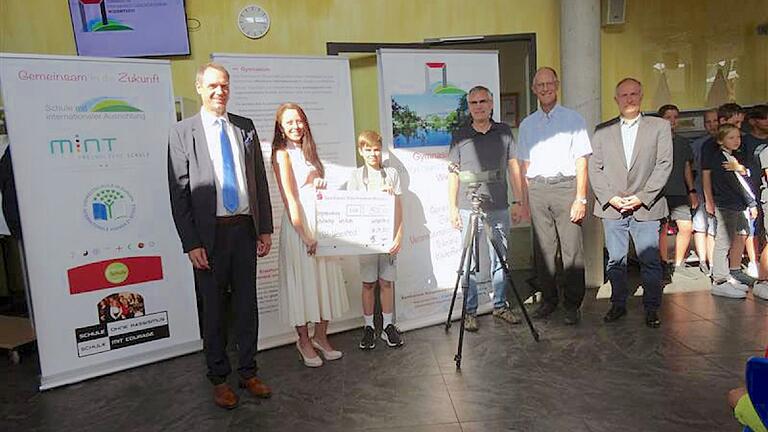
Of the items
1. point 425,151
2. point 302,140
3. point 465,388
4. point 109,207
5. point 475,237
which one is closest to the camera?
point 465,388

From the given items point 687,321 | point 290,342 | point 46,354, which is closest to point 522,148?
point 687,321

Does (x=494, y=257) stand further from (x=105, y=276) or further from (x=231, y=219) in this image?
(x=105, y=276)

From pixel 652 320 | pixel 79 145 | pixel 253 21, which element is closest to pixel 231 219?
pixel 79 145

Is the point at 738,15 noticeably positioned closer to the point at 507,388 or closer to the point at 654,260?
the point at 654,260

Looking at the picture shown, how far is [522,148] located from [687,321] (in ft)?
5.94

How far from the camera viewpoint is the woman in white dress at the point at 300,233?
336 centimetres

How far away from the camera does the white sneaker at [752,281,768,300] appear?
4531 millimetres

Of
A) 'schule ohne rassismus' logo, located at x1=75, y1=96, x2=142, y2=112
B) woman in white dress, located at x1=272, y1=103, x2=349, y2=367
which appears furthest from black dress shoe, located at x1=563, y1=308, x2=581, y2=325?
'schule ohne rassismus' logo, located at x1=75, y1=96, x2=142, y2=112

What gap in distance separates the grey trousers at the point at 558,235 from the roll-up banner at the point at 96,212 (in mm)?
2626

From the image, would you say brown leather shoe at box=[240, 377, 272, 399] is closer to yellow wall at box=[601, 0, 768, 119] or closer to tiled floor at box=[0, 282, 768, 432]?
tiled floor at box=[0, 282, 768, 432]

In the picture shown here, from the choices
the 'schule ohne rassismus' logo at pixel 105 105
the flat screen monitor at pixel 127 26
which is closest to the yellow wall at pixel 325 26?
the flat screen monitor at pixel 127 26

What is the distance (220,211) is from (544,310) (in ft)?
8.97

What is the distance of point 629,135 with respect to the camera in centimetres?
395

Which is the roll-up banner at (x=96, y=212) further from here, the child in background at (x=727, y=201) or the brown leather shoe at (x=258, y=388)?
the child in background at (x=727, y=201)
